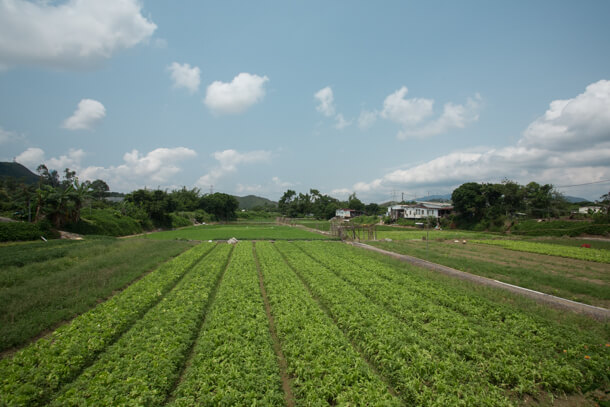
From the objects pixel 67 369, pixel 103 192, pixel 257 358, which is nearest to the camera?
pixel 67 369

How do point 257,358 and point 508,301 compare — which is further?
point 508,301

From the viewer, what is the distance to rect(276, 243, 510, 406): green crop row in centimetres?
508

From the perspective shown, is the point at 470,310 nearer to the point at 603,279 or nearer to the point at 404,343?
the point at 404,343

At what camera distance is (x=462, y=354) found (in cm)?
664

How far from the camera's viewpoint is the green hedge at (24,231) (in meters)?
23.2

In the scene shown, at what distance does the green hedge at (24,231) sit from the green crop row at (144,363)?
24.9 metres

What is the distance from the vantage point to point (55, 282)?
Answer: 12.0 m

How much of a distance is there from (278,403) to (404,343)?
142 inches

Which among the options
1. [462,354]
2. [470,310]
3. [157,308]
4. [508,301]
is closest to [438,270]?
[508,301]

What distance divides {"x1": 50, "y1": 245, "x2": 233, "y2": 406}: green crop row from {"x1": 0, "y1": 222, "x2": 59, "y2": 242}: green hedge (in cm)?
2485

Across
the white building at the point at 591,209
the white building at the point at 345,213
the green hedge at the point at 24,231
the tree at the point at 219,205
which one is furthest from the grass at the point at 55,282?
the white building at the point at 345,213

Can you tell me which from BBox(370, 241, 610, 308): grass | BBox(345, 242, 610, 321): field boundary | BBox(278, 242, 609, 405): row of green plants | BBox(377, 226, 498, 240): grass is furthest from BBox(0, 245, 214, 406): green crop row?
BBox(377, 226, 498, 240): grass

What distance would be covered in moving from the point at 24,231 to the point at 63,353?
2762 cm

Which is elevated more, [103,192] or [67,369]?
[103,192]
